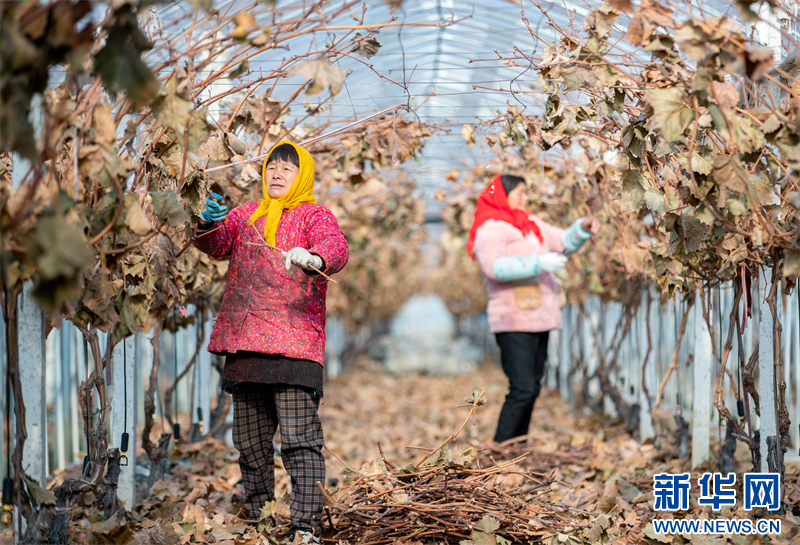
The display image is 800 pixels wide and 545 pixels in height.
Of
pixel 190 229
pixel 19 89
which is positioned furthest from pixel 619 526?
pixel 19 89

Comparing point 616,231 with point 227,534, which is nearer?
point 227,534

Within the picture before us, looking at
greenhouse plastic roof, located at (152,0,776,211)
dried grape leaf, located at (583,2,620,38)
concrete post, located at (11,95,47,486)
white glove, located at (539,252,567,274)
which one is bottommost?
concrete post, located at (11,95,47,486)

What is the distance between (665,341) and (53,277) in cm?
460

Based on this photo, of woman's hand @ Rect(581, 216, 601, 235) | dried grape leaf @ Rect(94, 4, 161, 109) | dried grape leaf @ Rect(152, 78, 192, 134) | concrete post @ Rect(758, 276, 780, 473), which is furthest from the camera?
woman's hand @ Rect(581, 216, 601, 235)

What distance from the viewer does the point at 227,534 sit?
265cm

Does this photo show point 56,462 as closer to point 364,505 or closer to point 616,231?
point 364,505

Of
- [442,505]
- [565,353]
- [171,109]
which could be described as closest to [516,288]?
[442,505]

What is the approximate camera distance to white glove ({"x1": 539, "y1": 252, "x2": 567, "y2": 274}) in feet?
12.2

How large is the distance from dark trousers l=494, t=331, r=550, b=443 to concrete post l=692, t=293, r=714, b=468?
78cm

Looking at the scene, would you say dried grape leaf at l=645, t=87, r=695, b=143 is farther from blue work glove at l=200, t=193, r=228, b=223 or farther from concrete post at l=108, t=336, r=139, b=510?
concrete post at l=108, t=336, r=139, b=510

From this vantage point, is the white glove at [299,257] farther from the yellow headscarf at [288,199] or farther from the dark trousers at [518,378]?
the dark trousers at [518,378]

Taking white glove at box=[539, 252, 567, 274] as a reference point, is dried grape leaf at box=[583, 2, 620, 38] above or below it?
above

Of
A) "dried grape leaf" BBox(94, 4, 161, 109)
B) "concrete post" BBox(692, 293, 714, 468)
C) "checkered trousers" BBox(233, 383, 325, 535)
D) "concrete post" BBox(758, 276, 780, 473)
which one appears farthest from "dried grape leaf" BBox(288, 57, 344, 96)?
"concrete post" BBox(692, 293, 714, 468)

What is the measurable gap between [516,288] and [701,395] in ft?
3.54
